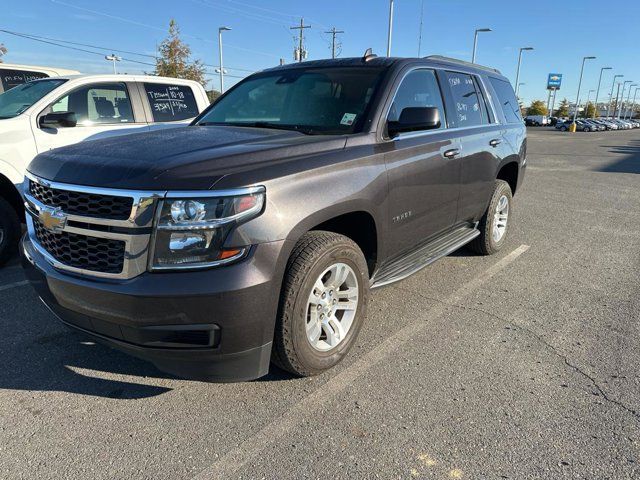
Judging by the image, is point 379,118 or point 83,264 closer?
point 83,264

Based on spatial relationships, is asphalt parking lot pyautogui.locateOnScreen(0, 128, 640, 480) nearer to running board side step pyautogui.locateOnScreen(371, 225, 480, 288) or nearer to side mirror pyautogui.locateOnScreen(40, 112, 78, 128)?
running board side step pyautogui.locateOnScreen(371, 225, 480, 288)

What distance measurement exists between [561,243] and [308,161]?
4652mm

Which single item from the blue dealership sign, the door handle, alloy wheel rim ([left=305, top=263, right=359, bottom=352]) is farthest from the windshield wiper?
the blue dealership sign

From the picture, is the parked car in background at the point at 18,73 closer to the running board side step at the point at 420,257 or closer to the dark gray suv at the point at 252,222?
the dark gray suv at the point at 252,222

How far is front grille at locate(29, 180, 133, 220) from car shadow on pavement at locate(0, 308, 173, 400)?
0.70m

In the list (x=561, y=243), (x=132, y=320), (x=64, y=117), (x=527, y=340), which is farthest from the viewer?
(x=561, y=243)

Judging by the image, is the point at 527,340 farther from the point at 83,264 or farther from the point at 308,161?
the point at 83,264

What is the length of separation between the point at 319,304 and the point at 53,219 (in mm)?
1525

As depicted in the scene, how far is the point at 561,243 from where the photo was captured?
20.0 ft

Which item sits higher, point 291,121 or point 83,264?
point 291,121

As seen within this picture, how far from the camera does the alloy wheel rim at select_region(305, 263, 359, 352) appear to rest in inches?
111

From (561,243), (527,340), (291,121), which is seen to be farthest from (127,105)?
(561,243)

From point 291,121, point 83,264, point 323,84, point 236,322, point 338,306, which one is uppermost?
point 323,84

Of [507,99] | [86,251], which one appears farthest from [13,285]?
[507,99]
